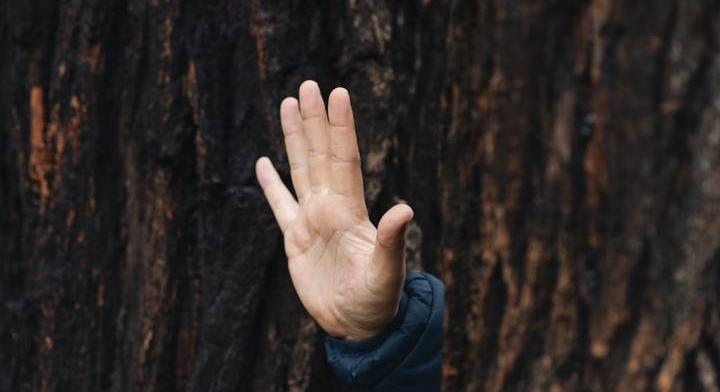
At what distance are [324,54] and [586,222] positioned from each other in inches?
74.9

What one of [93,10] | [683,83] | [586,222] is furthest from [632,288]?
[93,10]

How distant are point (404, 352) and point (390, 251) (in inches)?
13.0

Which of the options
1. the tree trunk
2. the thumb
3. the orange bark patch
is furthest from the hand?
the orange bark patch

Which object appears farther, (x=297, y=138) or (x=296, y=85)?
(x=296, y=85)

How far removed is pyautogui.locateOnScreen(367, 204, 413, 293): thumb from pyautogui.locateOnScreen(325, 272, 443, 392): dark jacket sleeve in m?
0.16

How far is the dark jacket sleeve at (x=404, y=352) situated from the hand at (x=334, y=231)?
29 millimetres

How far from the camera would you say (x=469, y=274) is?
1120 mm

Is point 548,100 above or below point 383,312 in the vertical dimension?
above

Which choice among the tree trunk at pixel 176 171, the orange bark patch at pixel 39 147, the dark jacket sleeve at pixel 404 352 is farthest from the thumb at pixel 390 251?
the orange bark patch at pixel 39 147

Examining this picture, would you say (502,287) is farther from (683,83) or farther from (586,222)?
(683,83)

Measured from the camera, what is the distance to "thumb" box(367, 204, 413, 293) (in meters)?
1.64

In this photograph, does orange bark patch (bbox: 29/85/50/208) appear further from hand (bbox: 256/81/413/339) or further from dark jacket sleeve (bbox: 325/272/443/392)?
dark jacket sleeve (bbox: 325/272/443/392)

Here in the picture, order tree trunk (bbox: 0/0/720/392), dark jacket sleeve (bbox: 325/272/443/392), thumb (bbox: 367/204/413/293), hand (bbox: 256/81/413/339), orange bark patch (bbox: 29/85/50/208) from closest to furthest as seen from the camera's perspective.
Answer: thumb (bbox: 367/204/413/293), hand (bbox: 256/81/413/339), dark jacket sleeve (bbox: 325/272/443/392), tree trunk (bbox: 0/0/720/392), orange bark patch (bbox: 29/85/50/208)

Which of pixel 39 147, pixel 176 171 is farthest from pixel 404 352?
pixel 39 147
